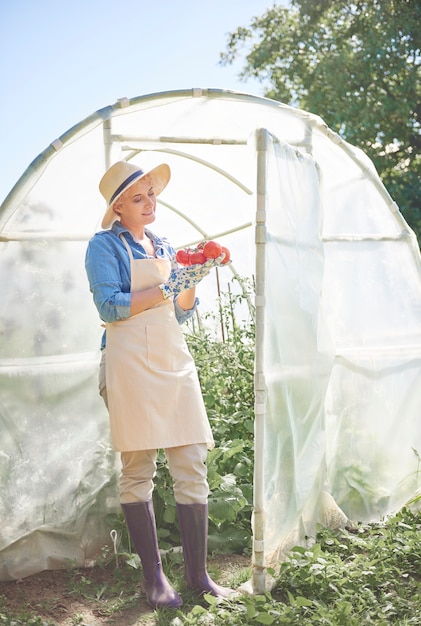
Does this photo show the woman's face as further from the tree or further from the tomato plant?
the tree

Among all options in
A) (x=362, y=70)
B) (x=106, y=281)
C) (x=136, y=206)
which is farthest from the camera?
(x=362, y=70)

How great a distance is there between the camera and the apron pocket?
328 centimetres

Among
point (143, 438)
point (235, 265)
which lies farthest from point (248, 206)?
point (143, 438)

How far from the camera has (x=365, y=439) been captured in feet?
14.4

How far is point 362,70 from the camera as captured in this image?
12141mm

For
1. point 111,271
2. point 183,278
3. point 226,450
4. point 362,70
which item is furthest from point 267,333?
point 362,70

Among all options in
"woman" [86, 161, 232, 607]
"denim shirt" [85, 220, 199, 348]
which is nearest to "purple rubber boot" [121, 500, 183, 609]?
"woman" [86, 161, 232, 607]

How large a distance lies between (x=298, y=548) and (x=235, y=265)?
2.78 metres

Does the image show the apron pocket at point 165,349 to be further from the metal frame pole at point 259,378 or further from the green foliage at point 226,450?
the green foliage at point 226,450

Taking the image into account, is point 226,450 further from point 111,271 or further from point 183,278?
point 111,271

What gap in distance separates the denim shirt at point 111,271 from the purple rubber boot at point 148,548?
0.81m

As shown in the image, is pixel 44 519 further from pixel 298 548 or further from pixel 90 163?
pixel 90 163

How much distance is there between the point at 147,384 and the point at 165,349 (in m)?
0.17

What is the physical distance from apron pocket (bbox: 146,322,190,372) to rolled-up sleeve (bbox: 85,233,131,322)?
0.56ft
